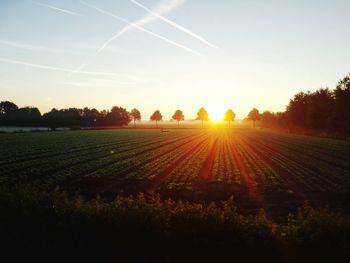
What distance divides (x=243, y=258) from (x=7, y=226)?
7405 millimetres

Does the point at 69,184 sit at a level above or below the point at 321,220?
below

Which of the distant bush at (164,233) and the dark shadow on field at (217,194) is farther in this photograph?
the dark shadow on field at (217,194)

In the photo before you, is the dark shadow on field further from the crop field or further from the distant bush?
the distant bush

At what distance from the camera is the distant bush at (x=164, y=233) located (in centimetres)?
1047

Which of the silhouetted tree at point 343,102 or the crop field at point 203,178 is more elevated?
the silhouetted tree at point 343,102

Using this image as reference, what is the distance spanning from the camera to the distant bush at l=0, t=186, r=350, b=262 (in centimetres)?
1047

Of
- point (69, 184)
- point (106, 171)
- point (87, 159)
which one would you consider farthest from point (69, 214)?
point (87, 159)

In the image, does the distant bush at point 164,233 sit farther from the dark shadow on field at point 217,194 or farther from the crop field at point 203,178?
the crop field at point 203,178

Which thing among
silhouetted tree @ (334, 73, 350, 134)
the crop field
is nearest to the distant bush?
the crop field

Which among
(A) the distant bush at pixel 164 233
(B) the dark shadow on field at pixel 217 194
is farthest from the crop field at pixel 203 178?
(A) the distant bush at pixel 164 233

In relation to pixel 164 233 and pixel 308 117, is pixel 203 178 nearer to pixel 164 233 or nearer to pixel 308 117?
pixel 164 233

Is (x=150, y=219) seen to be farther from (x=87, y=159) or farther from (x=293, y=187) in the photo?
(x=87, y=159)

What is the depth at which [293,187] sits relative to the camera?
27000mm

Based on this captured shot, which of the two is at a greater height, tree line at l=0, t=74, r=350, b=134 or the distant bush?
tree line at l=0, t=74, r=350, b=134
